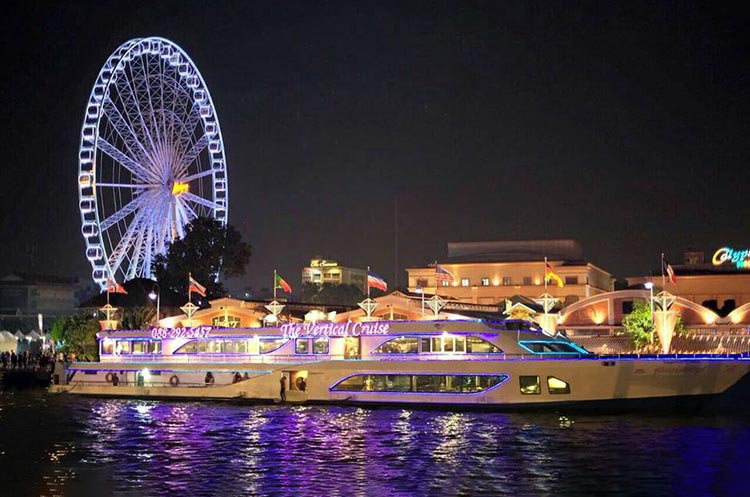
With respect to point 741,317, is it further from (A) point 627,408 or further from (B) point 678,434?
(B) point 678,434

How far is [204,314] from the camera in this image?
7756 centimetres

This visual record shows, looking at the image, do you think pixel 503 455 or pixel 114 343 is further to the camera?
pixel 114 343

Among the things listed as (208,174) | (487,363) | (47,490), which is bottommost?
(47,490)

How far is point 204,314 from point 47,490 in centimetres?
5152

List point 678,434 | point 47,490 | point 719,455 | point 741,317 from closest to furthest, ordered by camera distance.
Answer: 1. point 47,490
2. point 719,455
3. point 678,434
4. point 741,317

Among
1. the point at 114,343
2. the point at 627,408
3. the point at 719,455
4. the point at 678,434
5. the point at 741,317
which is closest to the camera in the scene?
the point at 719,455

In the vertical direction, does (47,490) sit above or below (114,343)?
below

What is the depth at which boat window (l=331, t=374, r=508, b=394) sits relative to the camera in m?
42.9

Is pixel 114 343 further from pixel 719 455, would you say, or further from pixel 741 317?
pixel 741 317

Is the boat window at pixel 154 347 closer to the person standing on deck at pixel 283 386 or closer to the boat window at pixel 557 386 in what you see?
the person standing on deck at pixel 283 386

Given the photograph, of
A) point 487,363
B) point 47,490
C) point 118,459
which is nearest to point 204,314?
point 487,363

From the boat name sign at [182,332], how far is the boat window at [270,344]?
3.47 meters

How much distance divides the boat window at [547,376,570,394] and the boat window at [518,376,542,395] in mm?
501

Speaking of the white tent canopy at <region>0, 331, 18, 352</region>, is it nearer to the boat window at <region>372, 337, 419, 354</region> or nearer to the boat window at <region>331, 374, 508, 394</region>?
the boat window at <region>331, 374, 508, 394</region>
